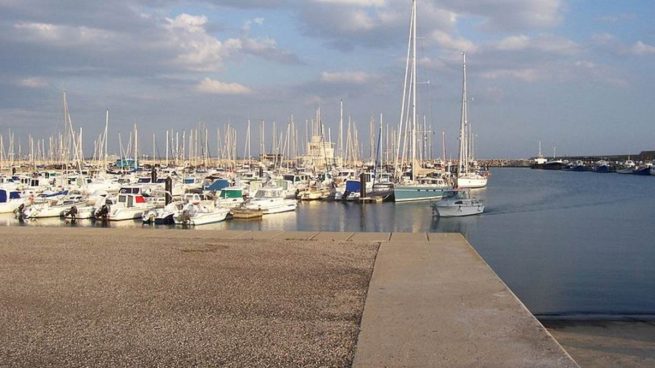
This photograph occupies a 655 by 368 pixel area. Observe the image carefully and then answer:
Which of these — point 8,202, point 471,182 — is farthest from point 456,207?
point 471,182

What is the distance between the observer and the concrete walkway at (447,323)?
6371 mm

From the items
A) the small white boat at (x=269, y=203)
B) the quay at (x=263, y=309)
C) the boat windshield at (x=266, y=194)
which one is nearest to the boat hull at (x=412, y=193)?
the small white boat at (x=269, y=203)

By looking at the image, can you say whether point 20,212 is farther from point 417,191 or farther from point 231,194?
point 417,191

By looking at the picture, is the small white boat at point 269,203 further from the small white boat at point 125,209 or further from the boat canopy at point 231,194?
the small white boat at point 125,209

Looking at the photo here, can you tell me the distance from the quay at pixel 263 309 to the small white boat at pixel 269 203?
103 feet

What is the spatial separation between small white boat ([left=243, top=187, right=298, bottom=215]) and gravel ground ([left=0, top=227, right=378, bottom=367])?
30638mm

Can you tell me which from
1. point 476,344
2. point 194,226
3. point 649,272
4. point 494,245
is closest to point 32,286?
point 476,344

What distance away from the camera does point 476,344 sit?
683cm

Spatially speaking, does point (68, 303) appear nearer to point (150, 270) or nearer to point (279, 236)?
point (150, 270)

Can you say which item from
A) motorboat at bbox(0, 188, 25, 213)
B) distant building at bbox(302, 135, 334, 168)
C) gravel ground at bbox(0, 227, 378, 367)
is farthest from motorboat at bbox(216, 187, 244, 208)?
distant building at bbox(302, 135, 334, 168)

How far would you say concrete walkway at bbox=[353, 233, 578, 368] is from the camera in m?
6.37

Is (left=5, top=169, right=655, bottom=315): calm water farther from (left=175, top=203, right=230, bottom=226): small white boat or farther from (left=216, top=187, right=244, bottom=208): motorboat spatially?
(left=216, top=187, right=244, bottom=208): motorboat

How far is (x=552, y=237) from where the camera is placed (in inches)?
1421

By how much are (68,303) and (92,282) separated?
1.48 meters
